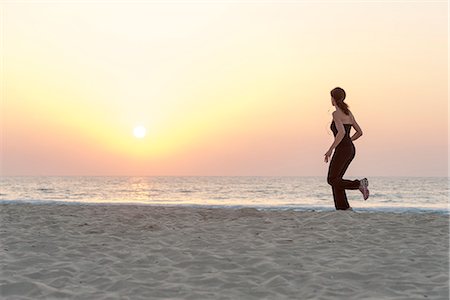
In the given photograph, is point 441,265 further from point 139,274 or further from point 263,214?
point 263,214

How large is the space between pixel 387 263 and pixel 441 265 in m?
0.60

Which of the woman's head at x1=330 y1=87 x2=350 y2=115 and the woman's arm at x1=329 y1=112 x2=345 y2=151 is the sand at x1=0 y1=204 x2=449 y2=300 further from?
the woman's head at x1=330 y1=87 x2=350 y2=115

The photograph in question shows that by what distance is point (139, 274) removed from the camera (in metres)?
5.09

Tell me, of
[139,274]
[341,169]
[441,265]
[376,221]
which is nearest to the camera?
[139,274]


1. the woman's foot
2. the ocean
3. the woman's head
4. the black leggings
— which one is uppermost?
the woman's head

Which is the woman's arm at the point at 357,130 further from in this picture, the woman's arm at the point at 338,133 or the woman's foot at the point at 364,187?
the woman's foot at the point at 364,187

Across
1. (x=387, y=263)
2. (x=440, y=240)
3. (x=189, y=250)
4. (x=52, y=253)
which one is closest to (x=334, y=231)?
(x=440, y=240)

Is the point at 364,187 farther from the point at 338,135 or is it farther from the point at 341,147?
the point at 338,135

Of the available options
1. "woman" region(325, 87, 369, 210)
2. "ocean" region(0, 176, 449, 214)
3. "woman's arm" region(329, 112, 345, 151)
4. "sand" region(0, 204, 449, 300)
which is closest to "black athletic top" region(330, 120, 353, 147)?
"woman" region(325, 87, 369, 210)

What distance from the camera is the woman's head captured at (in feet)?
32.1

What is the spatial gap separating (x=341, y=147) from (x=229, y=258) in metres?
4.86

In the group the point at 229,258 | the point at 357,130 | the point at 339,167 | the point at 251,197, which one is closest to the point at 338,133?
the point at 357,130

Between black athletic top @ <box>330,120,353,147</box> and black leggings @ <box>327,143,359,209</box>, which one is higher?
black athletic top @ <box>330,120,353,147</box>

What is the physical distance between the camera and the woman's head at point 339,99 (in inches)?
385
